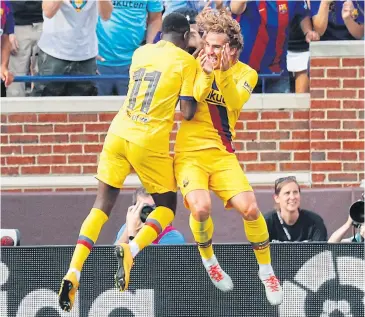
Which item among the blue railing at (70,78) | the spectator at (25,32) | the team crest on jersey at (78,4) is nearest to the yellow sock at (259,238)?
the blue railing at (70,78)

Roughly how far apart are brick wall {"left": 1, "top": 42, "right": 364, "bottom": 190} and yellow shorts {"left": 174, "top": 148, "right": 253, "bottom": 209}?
3052mm

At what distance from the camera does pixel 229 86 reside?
8.53 meters

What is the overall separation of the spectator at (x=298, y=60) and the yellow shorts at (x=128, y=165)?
357 cm

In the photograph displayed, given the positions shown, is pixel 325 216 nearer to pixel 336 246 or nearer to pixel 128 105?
pixel 336 246

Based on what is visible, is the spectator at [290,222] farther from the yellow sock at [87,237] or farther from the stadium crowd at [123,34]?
the yellow sock at [87,237]

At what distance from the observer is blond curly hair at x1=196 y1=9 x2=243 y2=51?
8504mm

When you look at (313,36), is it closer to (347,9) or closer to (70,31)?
(347,9)

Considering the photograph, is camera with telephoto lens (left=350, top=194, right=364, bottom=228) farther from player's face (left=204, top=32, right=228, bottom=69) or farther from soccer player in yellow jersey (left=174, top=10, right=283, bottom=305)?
player's face (left=204, top=32, right=228, bottom=69)

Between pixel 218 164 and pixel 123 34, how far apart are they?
348cm

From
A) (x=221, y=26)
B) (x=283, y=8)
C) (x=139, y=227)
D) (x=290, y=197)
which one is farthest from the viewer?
(x=283, y=8)

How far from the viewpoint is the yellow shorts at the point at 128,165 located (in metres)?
8.64

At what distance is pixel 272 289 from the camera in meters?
8.91

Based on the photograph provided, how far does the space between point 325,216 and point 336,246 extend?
8.57 ft

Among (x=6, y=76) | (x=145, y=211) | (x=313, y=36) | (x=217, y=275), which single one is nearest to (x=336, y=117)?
(x=313, y=36)
